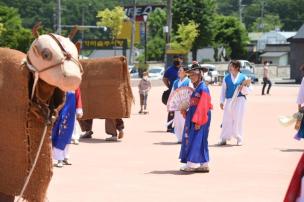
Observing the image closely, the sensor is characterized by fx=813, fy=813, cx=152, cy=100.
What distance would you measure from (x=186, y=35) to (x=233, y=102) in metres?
51.1

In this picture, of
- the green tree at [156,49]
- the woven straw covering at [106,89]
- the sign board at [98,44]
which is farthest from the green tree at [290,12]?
the woven straw covering at [106,89]

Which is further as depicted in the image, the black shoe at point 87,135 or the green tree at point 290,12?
the green tree at point 290,12

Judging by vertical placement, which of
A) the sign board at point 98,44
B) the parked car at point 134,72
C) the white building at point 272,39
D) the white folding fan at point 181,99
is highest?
the white folding fan at point 181,99

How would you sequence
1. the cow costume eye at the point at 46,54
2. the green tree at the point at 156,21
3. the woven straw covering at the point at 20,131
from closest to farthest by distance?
1. the cow costume eye at the point at 46,54
2. the woven straw covering at the point at 20,131
3. the green tree at the point at 156,21

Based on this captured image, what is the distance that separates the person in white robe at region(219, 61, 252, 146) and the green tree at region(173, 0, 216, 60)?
2202 inches

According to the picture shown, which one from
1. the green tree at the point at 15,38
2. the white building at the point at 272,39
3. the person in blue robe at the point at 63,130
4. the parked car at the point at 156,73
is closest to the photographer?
the person in blue robe at the point at 63,130

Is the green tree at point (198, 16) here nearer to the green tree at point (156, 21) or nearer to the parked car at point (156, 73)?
the green tree at point (156, 21)

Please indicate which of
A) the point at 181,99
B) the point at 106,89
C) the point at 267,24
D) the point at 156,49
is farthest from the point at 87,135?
the point at 267,24

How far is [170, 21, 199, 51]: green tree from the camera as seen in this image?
219 ft

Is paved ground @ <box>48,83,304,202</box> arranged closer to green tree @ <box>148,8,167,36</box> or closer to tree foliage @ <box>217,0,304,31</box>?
green tree @ <box>148,8,167,36</box>

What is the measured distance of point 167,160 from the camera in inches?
527

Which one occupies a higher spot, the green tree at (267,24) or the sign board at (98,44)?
the sign board at (98,44)

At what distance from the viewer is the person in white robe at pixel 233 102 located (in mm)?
16016

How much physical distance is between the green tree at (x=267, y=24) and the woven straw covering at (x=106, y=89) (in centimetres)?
11935
